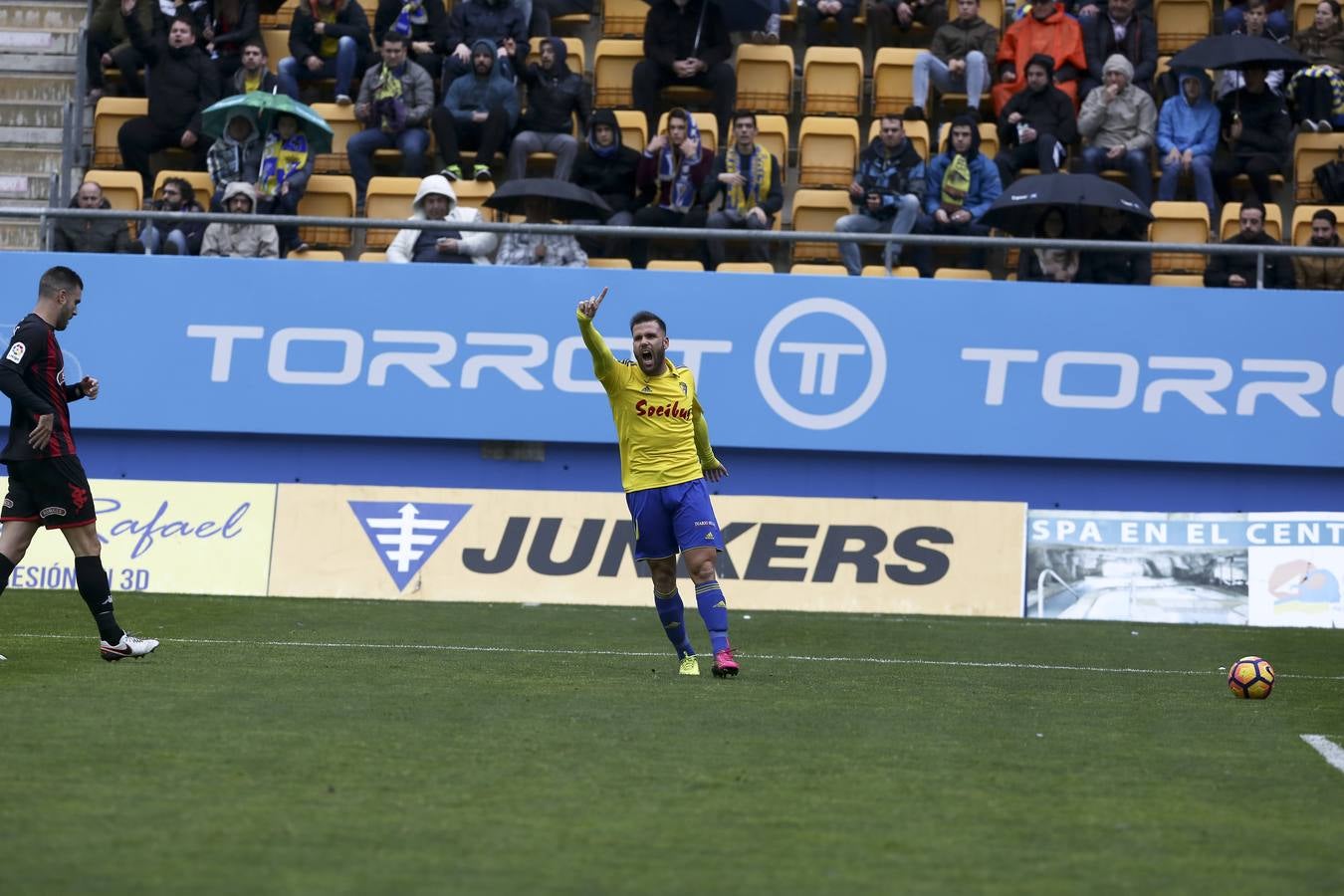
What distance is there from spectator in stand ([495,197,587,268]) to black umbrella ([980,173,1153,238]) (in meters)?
4.30

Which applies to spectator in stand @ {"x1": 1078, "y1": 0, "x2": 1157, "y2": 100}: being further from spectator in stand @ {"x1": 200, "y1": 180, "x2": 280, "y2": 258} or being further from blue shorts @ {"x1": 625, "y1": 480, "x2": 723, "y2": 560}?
blue shorts @ {"x1": 625, "y1": 480, "x2": 723, "y2": 560}

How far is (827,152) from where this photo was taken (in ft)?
68.7

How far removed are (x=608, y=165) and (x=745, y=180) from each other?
1.52 metres

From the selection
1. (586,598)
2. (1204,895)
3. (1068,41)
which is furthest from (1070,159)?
(1204,895)

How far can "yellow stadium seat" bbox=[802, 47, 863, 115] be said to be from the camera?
21.7 metres

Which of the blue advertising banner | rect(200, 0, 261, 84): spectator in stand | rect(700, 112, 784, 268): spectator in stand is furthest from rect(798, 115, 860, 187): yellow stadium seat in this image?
rect(200, 0, 261, 84): spectator in stand

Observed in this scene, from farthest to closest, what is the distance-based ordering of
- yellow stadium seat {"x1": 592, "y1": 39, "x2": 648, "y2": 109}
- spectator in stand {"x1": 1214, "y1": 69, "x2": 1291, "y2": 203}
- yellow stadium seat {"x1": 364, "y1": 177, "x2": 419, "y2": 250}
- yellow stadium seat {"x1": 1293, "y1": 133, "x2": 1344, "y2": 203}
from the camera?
yellow stadium seat {"x1": 592, "y1": 39, "x2": 648, "y2": 109}, yellow stadium seat {"x1": 1293, "y1": 133, "x2": 1344, "y2": 203}, spectator in stand {"x1": 1214, "y1": 69, "x2": 1291, "y2": 203}, yellow stadium seat {"x1": 364, "y1": 177, "x2": 419, "y2": 250}

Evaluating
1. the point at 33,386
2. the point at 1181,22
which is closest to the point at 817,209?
the point at 1181,22

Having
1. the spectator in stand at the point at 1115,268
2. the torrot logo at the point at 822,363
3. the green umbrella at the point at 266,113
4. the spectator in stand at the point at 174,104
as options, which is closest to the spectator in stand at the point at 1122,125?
the spectator in stand at the point at 1115,268

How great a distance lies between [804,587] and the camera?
58.5ft

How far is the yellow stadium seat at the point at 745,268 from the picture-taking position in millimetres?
18375

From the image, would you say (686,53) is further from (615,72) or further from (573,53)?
(573,53)

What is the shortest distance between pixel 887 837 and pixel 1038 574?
12.0 metres

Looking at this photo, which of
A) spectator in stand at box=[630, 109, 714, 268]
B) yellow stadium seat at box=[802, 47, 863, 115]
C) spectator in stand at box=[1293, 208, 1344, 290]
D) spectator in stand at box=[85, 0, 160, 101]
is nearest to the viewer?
spectator in stand at box=[1293, 208, 1344, 290]
